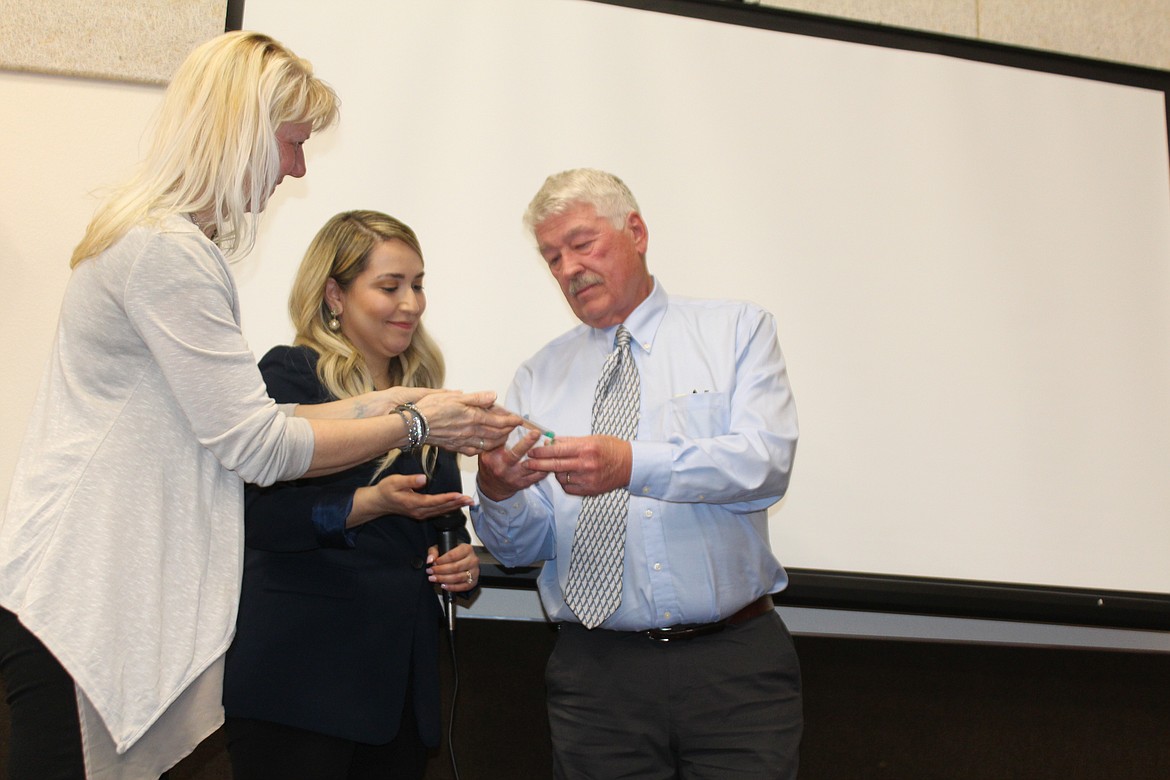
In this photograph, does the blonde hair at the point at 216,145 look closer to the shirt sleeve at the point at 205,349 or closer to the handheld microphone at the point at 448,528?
the shirt sleeve at the point at 205,349

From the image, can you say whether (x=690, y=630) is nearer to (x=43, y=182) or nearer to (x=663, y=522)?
(x=663, y=522)

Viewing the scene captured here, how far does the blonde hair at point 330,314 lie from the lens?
1974 millimetres

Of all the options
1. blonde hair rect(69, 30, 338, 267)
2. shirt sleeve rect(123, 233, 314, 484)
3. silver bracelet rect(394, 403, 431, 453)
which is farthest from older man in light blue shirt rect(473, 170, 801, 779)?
blonde hair rect(69, 30, 338, 267)

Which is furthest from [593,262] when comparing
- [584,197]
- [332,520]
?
[332,520]

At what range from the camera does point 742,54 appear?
9.50 ft

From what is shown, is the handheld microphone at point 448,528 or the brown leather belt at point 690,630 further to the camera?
the handheld microphone at point 448,528

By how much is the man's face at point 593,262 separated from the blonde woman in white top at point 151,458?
0.70 metres

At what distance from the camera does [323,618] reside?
177 cm

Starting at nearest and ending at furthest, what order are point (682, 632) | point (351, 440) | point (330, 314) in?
point (351, 440), point (682, 632), point (330, 314)

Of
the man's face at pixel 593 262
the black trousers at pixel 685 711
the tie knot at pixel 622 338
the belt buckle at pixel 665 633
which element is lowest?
the black trousers at pixel 685 711

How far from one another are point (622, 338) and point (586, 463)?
1.36 feet

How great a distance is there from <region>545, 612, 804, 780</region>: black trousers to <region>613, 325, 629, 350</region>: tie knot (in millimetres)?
621

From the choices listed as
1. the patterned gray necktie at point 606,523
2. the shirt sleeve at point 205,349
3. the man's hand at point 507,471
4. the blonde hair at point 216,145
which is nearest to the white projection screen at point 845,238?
the patterned gray necktie at point 606,523

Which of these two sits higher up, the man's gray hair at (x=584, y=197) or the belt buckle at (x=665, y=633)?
the man's gray hair at (x=584, y=197)
